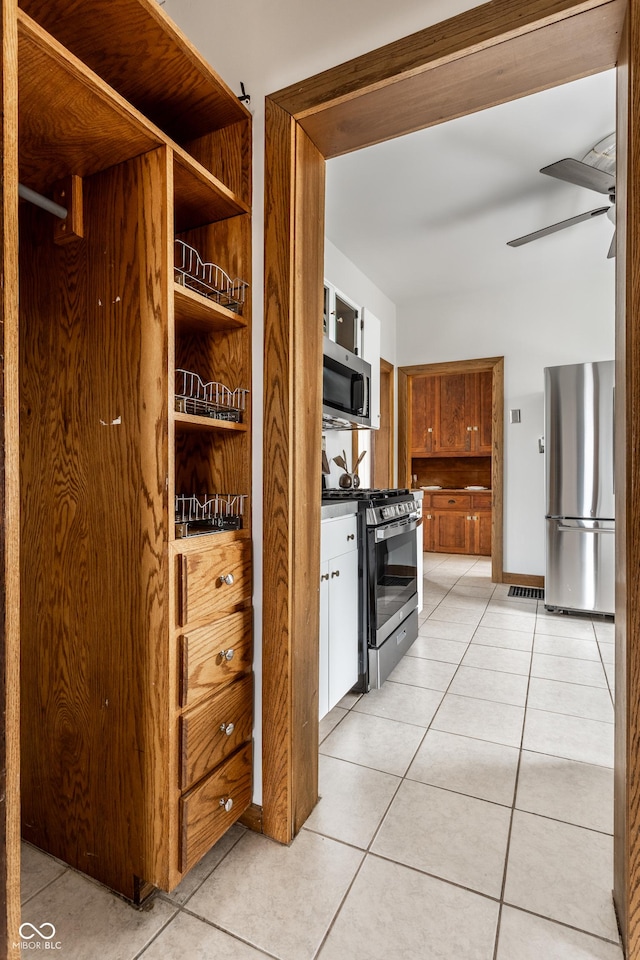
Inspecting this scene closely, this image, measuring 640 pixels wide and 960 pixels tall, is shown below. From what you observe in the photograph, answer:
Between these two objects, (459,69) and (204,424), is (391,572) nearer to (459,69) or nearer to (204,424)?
(204,424)

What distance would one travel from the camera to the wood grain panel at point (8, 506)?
2.41 feet

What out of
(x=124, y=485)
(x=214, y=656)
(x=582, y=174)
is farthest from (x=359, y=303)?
(x=214, y=656)

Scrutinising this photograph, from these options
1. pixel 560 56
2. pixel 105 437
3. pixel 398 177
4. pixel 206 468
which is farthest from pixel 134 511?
pixel 398 177

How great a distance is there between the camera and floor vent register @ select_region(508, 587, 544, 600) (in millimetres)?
4184

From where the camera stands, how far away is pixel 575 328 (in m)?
4.34

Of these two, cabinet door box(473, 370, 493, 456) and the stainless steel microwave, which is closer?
the stainless steel microwave

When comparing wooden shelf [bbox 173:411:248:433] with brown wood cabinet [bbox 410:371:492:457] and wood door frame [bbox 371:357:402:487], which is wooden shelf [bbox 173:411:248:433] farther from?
brown wood cabinet [bbox 410:371:492:457]

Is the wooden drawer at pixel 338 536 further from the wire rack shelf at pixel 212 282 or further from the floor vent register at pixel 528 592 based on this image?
the floor vent register at pixel 528 592

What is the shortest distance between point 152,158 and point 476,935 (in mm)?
1951

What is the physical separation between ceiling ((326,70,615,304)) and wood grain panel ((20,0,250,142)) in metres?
1.48

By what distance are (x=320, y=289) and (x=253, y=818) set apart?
1.62m

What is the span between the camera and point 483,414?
21.3 feet

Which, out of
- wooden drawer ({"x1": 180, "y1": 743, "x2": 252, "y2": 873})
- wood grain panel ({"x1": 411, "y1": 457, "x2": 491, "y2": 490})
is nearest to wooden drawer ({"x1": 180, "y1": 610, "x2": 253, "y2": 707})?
wooden drawer ({"x1": 180, "y1": 743, "x2": 252, "y2": 873})

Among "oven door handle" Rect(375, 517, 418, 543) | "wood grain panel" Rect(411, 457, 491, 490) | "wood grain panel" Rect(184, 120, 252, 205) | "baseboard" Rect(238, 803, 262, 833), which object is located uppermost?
"wood grain panel" Rect(184, 120, 252, 205)
